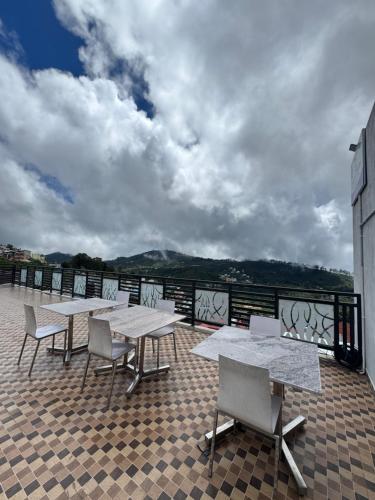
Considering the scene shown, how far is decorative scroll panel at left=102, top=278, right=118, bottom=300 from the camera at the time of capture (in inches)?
239

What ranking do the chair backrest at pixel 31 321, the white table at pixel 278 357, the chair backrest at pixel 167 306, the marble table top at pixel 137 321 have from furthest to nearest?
the chair backrest at pixel 167 306
the chair backrest at pixel 31 321
the marble table top at pixel 137 321
the white table at pixel 278 357

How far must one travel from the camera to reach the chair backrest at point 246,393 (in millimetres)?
1177

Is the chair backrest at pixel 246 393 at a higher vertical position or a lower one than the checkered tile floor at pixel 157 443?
higher

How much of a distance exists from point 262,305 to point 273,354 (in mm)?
2184

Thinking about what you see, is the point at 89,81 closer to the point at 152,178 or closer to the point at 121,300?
the point at 152,178

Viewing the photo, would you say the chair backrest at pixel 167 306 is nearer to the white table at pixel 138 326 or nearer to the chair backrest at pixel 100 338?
the white table at pixel 138 326

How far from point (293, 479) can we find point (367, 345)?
230 centimetres

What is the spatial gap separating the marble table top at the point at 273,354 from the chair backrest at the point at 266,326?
0.60ft

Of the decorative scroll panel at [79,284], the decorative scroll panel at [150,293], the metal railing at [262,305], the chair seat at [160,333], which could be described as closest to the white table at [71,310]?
the chair seat at [160,333]

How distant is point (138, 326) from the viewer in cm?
240

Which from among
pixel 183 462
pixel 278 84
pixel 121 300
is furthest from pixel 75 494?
pixel 278 84

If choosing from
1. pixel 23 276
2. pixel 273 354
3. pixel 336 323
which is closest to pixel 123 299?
pixel 273 354

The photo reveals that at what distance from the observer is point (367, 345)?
272cm

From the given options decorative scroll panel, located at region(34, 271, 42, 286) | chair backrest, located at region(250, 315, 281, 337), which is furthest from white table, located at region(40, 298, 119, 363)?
decorative scroll panel, located at region(34, 271, 42, 286)
